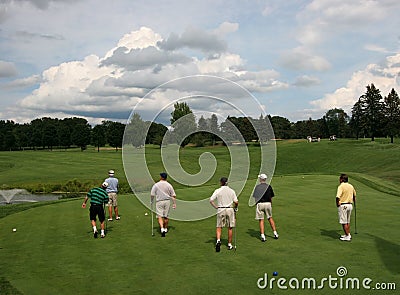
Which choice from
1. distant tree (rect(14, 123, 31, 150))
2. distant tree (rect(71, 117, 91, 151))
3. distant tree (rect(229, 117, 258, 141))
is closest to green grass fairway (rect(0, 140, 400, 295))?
distant tree (rect(229, 117, 258, 141))

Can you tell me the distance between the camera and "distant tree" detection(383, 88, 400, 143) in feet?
282

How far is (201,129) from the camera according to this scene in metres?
17.8

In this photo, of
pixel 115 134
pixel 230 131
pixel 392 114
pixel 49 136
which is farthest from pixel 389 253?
pixel 49 136

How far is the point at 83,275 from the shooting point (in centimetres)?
1080

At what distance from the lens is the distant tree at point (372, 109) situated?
94.2 m

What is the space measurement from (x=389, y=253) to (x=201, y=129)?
8.69m

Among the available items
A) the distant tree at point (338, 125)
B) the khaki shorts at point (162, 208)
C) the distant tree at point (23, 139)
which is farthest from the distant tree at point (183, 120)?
the distant tree at point (338, 125)

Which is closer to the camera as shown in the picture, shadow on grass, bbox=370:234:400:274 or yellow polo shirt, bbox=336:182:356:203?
shadow on grass, bbox=370:234:400:274

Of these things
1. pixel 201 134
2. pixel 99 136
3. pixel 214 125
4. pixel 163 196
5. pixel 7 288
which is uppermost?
pixel 99 136

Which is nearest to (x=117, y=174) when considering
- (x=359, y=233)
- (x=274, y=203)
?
(x=274, y=203)

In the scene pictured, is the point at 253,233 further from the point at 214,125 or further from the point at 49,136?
the point at 49,136

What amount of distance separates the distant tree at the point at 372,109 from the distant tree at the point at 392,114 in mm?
3409

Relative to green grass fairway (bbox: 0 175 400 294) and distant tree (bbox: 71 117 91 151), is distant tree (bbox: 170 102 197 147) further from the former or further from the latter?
distant tree (bbox: 71 117 91 151)

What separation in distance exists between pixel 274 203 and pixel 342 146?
6695cm
